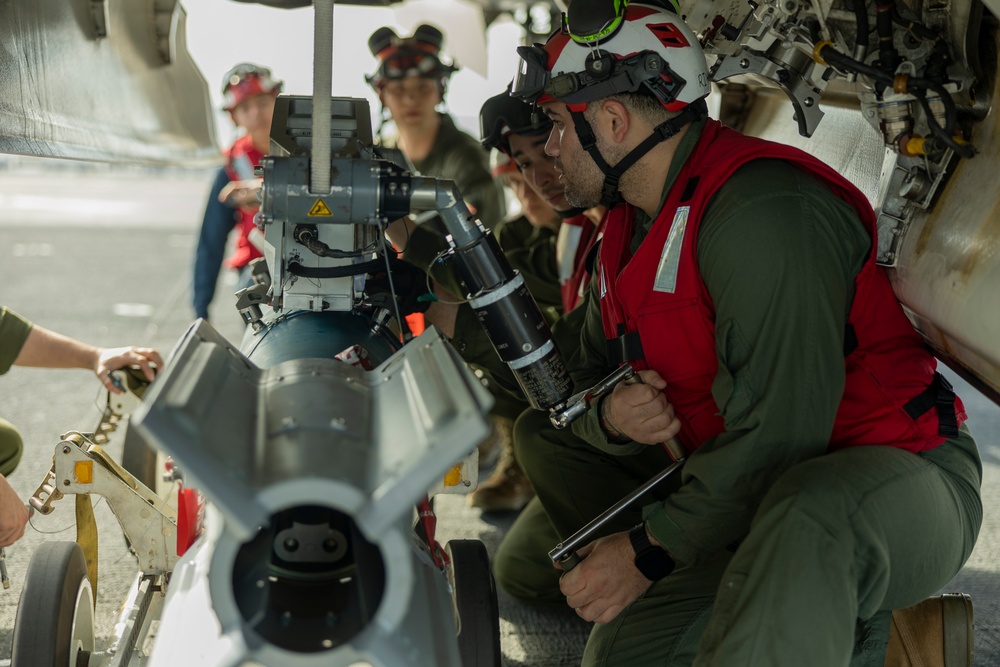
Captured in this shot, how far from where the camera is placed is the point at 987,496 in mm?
3809

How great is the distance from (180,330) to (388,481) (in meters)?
5.43

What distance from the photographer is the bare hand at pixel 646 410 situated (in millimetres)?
2049

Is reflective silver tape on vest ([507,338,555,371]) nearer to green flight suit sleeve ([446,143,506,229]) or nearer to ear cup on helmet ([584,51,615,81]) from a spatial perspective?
ear cup on helmet ([584,51,615,81])

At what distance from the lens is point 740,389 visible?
1.85 m

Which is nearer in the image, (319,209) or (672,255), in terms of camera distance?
(319,209)

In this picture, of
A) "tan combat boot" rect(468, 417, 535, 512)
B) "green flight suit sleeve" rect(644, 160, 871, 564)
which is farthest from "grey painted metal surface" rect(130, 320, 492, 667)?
"tan combat boot" rect(468, 417, 535, 512)

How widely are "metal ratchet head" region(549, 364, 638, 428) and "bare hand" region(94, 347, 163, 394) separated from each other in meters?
1.16

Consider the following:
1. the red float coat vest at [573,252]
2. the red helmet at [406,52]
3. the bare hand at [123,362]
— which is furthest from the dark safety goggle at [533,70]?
the red helmet at [406,52]

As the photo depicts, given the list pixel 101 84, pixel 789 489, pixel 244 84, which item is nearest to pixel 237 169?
pixel 244 84

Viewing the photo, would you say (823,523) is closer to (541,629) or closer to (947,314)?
(947,314)

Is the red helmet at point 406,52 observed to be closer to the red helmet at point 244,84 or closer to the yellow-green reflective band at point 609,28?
the red helmet at point 244,84

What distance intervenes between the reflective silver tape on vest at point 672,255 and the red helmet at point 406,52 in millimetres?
2625

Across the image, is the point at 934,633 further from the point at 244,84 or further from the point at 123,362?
the point at 244,84

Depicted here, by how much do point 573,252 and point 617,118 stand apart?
1105 mm
